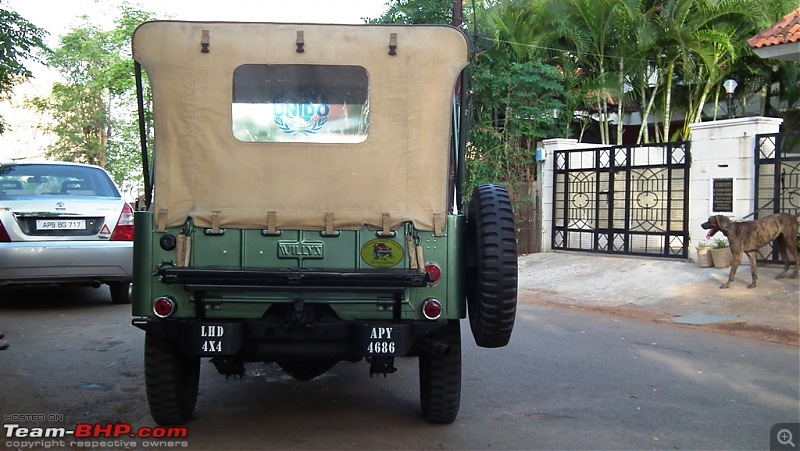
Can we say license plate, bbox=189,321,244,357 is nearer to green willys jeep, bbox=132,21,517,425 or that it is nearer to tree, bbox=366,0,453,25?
green willys jeep, bbox=132,21,517,425

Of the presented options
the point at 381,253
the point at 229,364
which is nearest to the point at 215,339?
the point at 229,364

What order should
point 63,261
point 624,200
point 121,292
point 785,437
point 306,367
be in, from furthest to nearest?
point 624,200, point 121,292, point 63,261, point 306,367, point 785,437

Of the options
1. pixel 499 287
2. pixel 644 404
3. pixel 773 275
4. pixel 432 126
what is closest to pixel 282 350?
pixel 499 287

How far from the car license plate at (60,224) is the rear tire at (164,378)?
4.80 meters

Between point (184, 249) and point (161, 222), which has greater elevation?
point (161, 222)

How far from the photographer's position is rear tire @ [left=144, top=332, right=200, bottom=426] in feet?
15.5

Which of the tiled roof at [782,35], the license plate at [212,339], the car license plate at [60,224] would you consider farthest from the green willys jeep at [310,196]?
the tiled roof at [782,35]

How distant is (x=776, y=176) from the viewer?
41.4 ft

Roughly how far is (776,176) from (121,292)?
1006 centimetres

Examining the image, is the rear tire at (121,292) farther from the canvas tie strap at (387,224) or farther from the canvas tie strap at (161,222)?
the canvas tie strap at (387,224)

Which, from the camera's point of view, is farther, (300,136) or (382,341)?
(300,136)

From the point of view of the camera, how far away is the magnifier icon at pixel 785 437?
4.82 metres

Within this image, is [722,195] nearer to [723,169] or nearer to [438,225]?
[723,169]

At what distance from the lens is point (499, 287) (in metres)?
4.46
